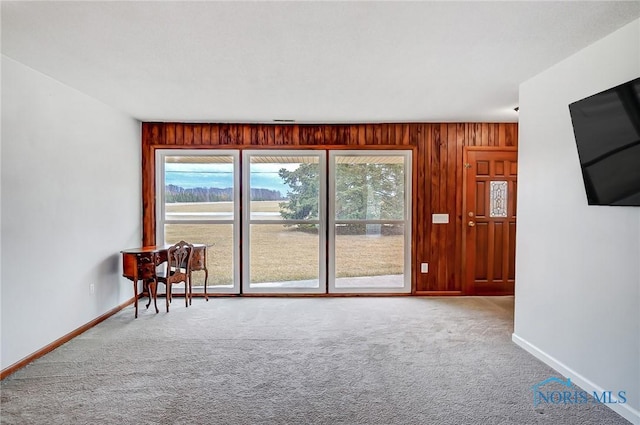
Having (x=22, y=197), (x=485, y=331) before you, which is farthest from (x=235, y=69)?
(x=485, y=331)

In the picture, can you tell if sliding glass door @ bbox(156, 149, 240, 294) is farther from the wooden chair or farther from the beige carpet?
the beige carpet

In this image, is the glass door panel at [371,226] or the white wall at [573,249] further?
the glass door panel at [371,226]

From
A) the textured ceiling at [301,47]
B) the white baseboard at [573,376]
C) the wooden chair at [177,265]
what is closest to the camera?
the textured ceiling at [301,47]

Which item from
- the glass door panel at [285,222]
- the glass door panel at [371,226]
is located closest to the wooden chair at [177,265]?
the glass door panel at [285,222]

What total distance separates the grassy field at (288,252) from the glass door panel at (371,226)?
0.01 metres

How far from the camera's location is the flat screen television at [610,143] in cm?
208

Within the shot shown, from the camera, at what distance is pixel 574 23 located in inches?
84.5

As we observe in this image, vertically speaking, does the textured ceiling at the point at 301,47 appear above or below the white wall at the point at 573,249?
above

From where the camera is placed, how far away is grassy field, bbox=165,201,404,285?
4.98 m

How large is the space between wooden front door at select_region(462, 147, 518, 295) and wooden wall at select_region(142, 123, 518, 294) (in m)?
0.12

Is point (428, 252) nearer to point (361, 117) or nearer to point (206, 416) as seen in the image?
point (361, 117)

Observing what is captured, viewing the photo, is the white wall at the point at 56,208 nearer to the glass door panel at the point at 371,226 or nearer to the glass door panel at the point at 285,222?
the glass door panel at the point at 285,222

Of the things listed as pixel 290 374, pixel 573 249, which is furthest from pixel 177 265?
pixel 573 249

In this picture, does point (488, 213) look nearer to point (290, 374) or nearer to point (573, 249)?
point (573, 249)
